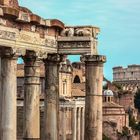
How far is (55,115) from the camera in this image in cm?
1902

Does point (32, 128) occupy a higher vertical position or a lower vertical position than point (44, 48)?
lower

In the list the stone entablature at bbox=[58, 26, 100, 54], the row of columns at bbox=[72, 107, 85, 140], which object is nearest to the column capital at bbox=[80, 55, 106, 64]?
the stone entablature at bbox=[58, 26, 100, 54]

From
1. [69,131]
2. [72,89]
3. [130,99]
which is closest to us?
[69,131]

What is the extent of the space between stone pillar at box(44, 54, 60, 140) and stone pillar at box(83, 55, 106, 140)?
975mm

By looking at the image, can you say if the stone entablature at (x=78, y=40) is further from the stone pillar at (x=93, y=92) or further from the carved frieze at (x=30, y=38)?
the carved frieze at (x=30, y=38)

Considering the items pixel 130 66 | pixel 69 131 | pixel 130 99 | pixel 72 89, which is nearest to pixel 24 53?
pixel 69 131

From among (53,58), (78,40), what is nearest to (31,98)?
(53,58)

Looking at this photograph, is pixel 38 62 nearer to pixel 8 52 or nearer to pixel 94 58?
pixel 94 58

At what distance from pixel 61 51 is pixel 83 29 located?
770 millimetres

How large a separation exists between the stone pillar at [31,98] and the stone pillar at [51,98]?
607mm

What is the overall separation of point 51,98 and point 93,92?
4.39 feet

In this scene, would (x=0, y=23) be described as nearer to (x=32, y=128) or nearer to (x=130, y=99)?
(x=32, y=128)

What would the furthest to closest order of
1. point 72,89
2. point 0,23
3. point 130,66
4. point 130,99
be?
1. point 130,66
2. point 130,99
3. point 72,89
4. point 0,23

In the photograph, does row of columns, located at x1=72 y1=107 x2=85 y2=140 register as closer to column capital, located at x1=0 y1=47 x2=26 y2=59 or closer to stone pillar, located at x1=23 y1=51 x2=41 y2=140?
stone pillar, located at x1=23 y1=51 x2=41 y2=140
